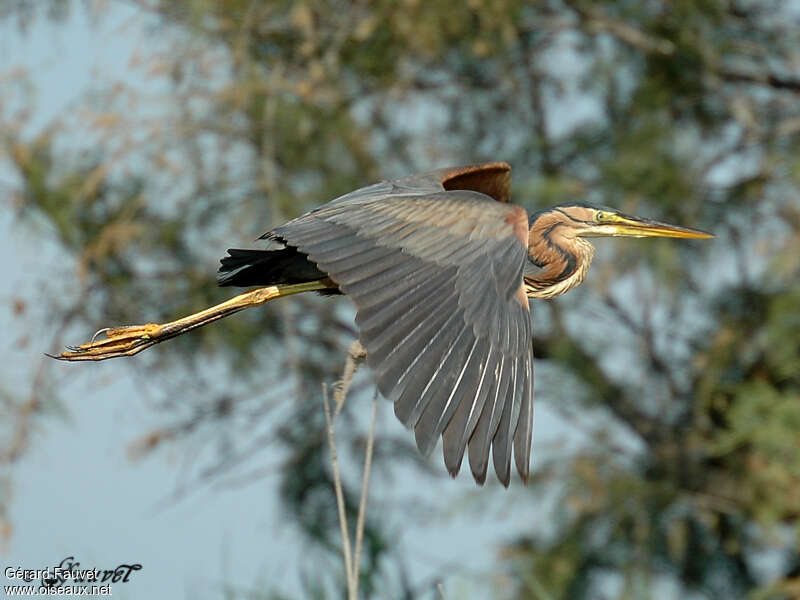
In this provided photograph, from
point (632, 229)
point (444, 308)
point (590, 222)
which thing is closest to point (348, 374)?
point (444, 308)

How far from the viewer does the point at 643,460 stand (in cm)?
637

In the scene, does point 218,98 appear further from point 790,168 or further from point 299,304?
point 790,168

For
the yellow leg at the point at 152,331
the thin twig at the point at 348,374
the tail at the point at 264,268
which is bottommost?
the yellow leg at the point at 152,331

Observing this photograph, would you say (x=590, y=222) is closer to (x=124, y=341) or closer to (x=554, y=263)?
(x=554, y=263)

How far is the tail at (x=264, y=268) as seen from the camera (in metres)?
3.48

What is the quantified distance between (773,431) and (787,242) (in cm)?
87

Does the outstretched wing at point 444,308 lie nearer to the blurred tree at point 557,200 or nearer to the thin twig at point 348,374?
the thin twig at point 348,374

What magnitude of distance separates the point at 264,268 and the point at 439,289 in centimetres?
82

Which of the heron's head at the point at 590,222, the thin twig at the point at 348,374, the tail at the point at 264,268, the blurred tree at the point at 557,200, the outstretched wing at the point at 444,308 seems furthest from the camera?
the blurred tree at the point at 557,200

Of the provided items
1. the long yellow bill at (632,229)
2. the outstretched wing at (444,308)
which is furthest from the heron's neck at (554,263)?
the outstretched wing at (444,308)

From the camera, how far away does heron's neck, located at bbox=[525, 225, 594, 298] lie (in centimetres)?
350

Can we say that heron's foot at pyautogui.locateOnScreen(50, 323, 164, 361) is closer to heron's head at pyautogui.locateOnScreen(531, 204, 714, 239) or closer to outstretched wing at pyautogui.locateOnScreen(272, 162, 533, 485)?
outstretched wing at pyautogui.locateOnScreen(272, 162, 533, 485)

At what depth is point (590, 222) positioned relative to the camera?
3684 millimetres

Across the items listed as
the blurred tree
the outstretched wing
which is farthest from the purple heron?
the blurred tree
